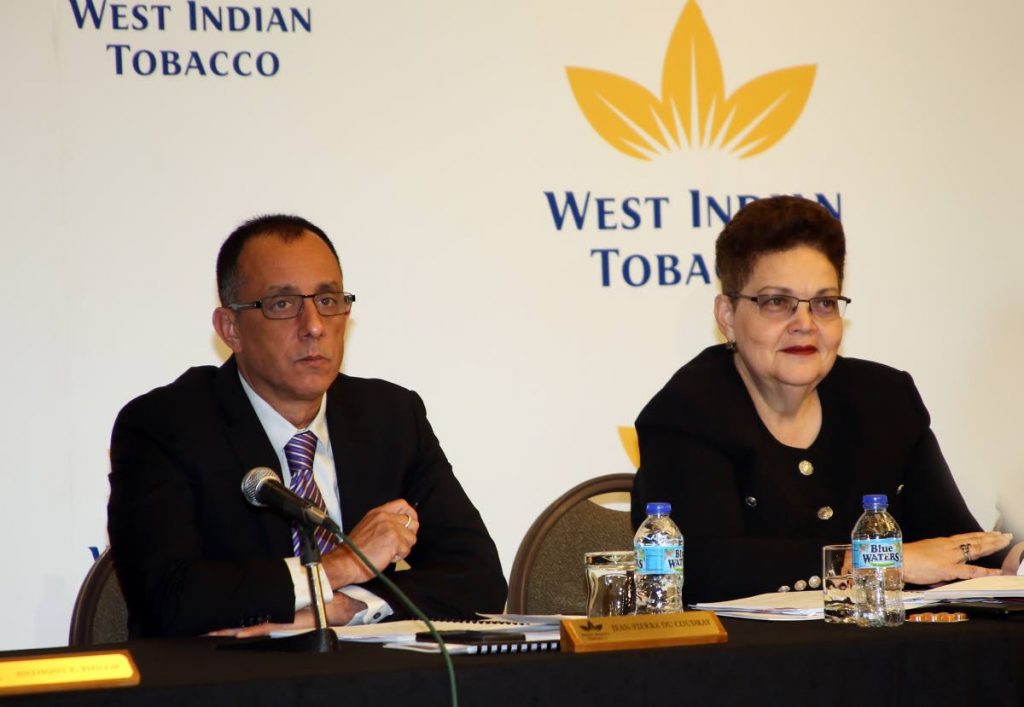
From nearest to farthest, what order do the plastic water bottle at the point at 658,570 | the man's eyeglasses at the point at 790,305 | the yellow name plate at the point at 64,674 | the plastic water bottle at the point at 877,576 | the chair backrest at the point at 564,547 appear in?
the yellow name plate at the point at 64,674
the plastic water bottle at the point at 877,576
the plastic water bottle at the point at 658,570
the man's eyeglasses at the point at 790,305
the chair backrest at the point at 564,547

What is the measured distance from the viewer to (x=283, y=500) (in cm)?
197

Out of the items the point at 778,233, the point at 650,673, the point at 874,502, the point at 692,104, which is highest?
the point at 692,104

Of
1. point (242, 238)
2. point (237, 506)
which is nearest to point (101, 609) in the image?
point (237, 506)

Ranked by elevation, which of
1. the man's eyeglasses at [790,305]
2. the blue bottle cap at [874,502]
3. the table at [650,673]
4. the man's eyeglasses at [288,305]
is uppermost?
the man's eyeglasses at [288,305]

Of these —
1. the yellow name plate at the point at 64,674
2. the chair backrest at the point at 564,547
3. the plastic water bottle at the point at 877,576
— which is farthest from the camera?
the chair backrest at the point at 564,547

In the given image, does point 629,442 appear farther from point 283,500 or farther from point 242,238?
point 283,500

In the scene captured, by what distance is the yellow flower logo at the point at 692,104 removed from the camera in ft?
14.5

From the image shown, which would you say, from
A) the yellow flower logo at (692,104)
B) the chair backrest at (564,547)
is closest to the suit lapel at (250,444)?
the chair backrest at (564,547)

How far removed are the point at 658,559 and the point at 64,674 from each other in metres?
1.15

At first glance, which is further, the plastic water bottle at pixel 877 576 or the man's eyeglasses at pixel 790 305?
the man's eyeglasses at pixel 790 305

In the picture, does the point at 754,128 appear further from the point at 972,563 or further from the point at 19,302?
the point at 19,302

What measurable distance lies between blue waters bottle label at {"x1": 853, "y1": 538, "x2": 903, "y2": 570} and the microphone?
945mm

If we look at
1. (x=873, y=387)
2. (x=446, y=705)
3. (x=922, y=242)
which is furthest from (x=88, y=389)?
(x=922, y=242)

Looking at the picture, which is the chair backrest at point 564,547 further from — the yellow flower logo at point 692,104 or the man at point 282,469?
the yellow flower logo at point 692,104
